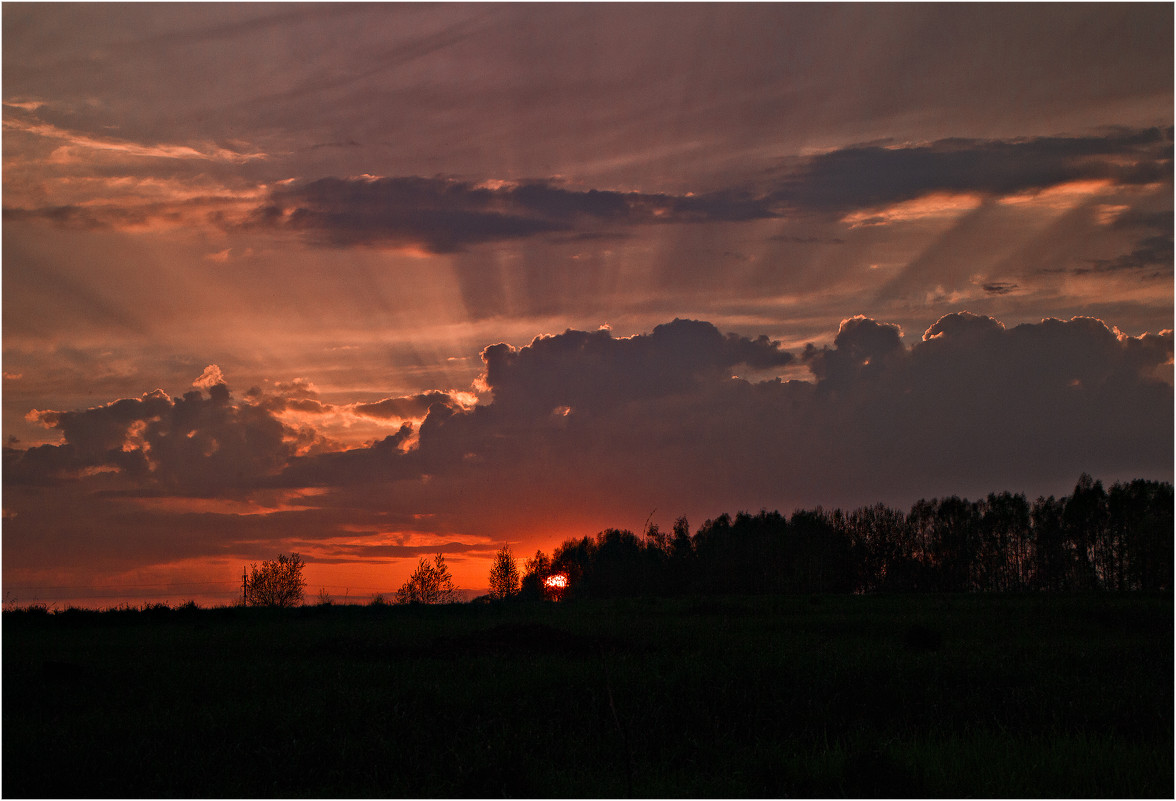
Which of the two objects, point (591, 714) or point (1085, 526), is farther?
point (1085, 526)

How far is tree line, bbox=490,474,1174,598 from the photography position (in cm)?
10525

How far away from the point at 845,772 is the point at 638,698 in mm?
7357

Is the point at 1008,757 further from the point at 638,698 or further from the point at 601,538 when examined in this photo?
the point at 601,538

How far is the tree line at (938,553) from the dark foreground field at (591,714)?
75763 millimetres

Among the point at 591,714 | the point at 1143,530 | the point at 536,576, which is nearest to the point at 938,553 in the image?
the point at 1143,530

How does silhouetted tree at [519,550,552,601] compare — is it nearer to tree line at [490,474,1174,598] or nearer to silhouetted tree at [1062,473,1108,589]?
tree line at [490,474,1174,598]

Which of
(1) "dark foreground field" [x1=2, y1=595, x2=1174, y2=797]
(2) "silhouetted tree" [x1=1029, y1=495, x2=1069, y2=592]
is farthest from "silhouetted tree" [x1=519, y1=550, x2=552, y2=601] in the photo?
(1) "dark foreground field" [x1=2, y1=595, x2=1174, y2=797]

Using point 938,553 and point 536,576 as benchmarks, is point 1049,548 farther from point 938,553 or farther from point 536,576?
point 536,576

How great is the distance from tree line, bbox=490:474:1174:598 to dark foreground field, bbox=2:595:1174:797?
75763 millimetres

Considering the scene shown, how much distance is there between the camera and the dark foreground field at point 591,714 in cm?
1285

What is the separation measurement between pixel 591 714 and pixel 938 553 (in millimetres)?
108693

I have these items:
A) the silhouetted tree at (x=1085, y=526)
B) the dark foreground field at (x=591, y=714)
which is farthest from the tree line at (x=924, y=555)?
the dark foreground field at (x=591, y=714)

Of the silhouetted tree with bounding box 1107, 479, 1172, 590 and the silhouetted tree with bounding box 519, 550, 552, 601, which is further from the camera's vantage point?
the silhouetted tree with bounding box 519, 550, 552, 601

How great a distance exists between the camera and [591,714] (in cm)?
1808
